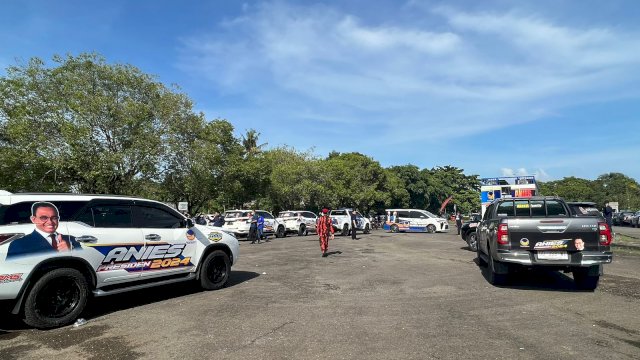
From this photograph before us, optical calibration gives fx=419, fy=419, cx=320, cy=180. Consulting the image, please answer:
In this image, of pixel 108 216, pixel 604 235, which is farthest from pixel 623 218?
pixel 108 216

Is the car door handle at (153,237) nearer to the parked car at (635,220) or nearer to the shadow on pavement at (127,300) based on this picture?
the shadow on pavement at (127,300)

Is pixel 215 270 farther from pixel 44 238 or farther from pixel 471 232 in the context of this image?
pixel 471 232

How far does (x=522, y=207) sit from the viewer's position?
32.7ft

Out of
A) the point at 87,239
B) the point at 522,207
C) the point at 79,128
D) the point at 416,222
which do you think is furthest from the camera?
the point at 416,222

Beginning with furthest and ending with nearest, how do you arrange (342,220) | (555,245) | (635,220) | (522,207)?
(635,220)
(342,220)
(522,207)
(555,245)

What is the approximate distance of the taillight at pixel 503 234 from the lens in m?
8.30

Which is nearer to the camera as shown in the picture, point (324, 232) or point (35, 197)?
point (35, 197)

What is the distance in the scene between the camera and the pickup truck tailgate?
26.3 feet

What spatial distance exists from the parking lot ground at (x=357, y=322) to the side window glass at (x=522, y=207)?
1.59 m

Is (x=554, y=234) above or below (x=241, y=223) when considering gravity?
below

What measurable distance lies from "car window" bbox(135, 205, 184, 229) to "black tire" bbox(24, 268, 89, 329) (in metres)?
1.43

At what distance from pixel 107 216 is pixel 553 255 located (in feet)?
26.9

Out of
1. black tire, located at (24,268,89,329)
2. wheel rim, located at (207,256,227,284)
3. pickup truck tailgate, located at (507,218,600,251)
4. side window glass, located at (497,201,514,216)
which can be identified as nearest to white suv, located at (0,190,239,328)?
black tire, located at (24,268,89,329)

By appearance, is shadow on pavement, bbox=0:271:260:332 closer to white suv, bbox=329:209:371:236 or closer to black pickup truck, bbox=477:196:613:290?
black pickup truck, bbox=477:196:613:290
